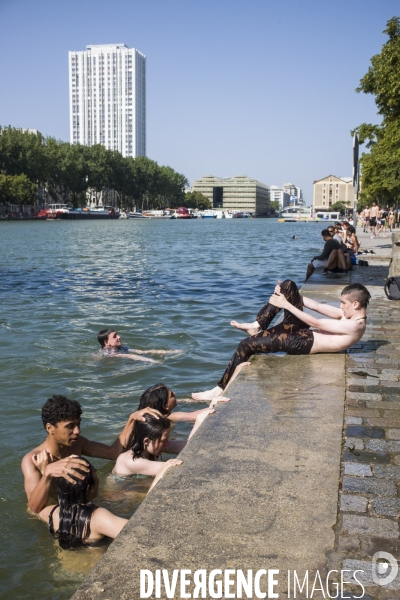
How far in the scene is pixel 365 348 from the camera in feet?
24.9

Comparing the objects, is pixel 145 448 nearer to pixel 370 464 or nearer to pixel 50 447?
pixel 50 447

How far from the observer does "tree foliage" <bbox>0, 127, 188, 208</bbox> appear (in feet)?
319

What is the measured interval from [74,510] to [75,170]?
11259cm

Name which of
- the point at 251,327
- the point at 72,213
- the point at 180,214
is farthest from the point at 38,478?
the point at 180,214

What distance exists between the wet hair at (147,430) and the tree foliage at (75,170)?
91186mm

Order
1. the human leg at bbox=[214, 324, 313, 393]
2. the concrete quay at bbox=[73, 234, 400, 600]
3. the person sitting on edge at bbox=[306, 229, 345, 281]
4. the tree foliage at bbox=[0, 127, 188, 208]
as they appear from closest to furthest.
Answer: the concrete quay at bbox=[73, 234, 400, 600] → the human leg at bbox=[214, 324, 313, 393] → the person sitting on edge at bbox=[306, 229, 345, 281] → the tree foliage at bbox=[0, 127, 188, 208]

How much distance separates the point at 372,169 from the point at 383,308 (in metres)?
41.9

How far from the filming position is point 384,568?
2875 millimetres

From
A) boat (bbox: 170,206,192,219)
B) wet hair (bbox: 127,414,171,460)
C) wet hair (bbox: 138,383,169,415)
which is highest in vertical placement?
boat (bbox: 170,206,192,219)

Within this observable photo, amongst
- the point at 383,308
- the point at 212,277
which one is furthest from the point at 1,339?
the point at 212,277

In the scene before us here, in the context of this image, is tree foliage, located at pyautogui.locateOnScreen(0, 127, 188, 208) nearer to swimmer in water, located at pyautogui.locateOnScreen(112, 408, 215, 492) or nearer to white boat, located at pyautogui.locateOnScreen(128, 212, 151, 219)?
white boat, located at pyautogui.locateOnScreen(128, 212, 151, 219)

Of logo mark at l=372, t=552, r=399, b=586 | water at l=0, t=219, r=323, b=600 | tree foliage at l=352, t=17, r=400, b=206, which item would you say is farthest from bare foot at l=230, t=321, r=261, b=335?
tree foliage at l=352, t=17, r=400, b=206

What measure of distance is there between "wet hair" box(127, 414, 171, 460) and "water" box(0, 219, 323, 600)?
31cm

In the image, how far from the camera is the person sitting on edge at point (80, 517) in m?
3.96
